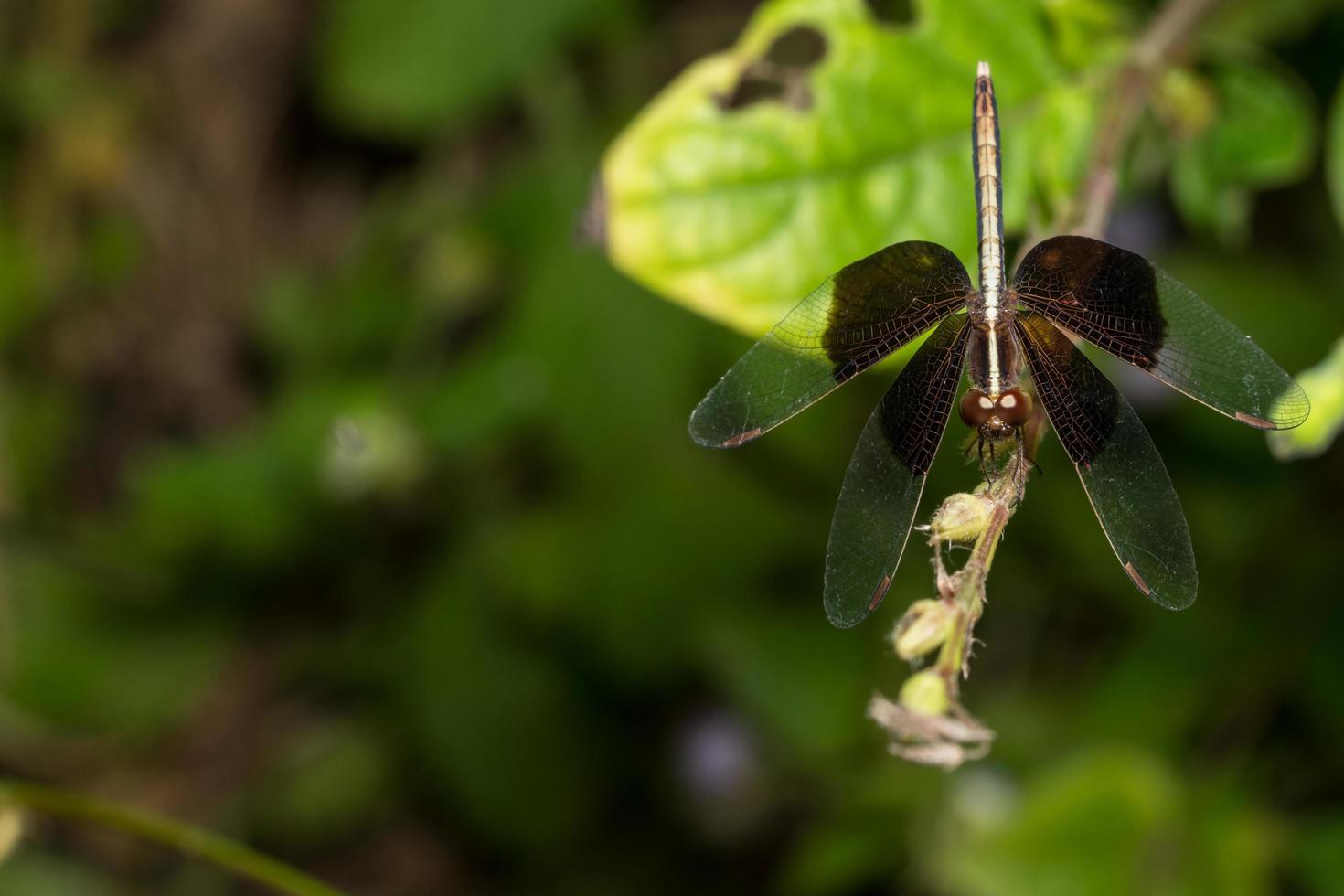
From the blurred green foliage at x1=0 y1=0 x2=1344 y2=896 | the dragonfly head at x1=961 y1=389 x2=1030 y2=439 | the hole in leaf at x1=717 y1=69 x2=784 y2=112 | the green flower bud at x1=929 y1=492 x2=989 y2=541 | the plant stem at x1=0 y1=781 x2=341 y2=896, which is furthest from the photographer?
the blurred green foliage at x1=0 y1=0 x2=1344 y2=896

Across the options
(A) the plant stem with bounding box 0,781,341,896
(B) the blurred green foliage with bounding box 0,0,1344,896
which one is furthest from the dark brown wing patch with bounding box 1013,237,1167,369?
(A) the plant stem with bounding box 0,781,341,896

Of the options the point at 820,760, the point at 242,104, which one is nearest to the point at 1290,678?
the point at 820,760

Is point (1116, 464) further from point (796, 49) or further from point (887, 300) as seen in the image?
point (796, 49)

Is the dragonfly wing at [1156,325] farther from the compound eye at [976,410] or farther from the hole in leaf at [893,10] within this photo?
the hole in leaf at [893,10]

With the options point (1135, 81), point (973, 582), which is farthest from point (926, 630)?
point (1135, 81)

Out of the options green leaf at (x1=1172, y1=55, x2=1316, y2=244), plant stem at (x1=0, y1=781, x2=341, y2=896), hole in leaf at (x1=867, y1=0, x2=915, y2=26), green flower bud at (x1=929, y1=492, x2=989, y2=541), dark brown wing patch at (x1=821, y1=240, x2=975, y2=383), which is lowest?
plant stem at (x1=0, y1=781, x2=341, y2=896)

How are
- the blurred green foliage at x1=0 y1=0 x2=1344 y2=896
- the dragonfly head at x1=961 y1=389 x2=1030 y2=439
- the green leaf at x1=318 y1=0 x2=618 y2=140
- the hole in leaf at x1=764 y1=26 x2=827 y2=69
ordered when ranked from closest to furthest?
1. the dragonfly head at x1=961 y1=389 x2=1030 y2=439
2. the hole in leaf at x1=764 y1=26 x2=827 y2=69
3. the blurred green foliage at x1=0 y1=0 x2=1344 y2=896
4. the green leaf at x1=318 y1=0 x2=618 y2=140

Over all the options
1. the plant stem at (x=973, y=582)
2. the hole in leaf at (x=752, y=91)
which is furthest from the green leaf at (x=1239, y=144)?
the plant stem at (x=973, y=582)

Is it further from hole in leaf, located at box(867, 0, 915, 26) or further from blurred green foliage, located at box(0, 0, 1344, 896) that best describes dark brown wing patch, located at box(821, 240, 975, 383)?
hole in leaf, located at box(867, 0, 915, 26)

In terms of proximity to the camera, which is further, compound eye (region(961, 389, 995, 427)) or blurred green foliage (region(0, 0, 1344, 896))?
blurred green foliage (region(0, 0, 1344, 896))
